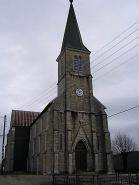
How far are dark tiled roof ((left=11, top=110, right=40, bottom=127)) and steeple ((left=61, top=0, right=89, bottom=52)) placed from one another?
19127 mm

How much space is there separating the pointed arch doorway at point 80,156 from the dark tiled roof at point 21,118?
1821cm

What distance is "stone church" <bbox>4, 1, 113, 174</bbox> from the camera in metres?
27.0

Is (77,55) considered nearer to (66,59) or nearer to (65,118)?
(66,59)

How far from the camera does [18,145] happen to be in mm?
40969

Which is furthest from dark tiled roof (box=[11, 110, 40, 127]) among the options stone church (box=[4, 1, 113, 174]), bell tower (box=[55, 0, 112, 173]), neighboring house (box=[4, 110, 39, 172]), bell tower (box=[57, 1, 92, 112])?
bell tower (box=[55, 0, 112, 173])

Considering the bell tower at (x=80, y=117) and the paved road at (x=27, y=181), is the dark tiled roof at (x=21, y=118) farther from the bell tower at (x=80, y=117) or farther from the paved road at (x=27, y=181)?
the paved road at (x=27, y=181)

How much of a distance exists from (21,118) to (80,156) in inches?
839

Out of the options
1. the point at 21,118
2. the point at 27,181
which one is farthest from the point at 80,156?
the point at 21,118

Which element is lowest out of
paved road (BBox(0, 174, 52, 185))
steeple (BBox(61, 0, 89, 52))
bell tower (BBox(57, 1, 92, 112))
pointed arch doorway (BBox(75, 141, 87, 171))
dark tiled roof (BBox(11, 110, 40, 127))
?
paved road (BBox(0, 174, 52, 185))

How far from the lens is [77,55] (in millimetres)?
34906

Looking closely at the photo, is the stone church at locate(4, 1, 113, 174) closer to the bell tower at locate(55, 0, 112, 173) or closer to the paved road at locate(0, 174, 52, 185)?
the bell tower at locate(55, 0, 112, 173)

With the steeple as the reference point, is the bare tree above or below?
below

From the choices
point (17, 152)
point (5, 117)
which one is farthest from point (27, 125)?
point (5, 117)

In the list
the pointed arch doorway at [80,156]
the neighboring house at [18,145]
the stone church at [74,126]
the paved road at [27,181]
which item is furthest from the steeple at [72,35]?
the paved road at [27,181]
